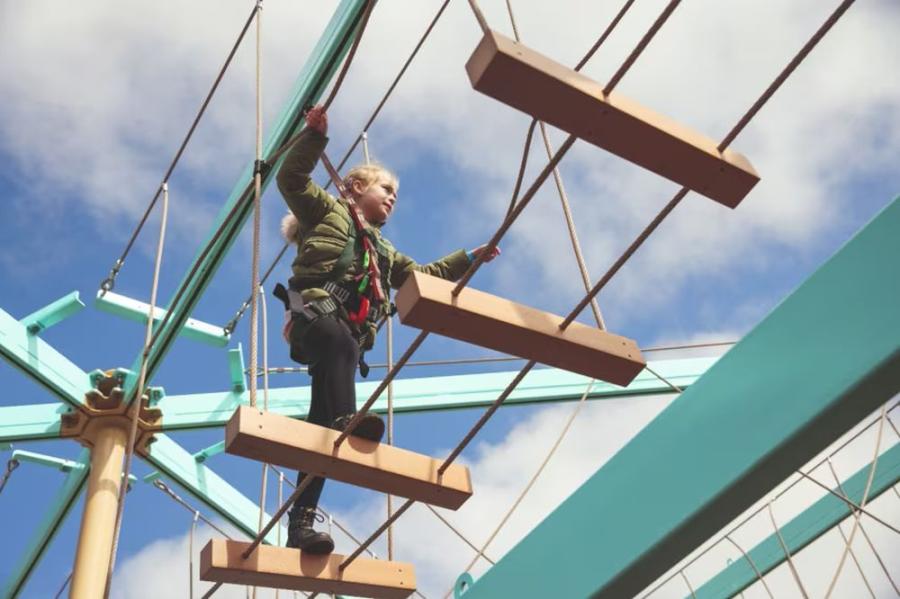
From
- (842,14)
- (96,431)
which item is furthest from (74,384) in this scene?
(842,14)

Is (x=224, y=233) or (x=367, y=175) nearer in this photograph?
(x=367, y=175)

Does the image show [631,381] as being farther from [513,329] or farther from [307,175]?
[307,175]

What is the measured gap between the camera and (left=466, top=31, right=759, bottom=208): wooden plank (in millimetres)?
1987

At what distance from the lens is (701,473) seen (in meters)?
2.26

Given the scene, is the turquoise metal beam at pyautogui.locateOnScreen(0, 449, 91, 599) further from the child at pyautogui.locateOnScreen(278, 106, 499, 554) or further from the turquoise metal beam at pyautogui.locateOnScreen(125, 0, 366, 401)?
the child at pyautogui.locateOnScreen(278, 106, 499, 554)

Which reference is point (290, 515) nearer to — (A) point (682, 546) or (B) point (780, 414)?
(A) point (682, 546)

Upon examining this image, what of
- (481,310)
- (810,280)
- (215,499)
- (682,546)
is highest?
(215,499)

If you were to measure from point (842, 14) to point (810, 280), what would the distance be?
49cm

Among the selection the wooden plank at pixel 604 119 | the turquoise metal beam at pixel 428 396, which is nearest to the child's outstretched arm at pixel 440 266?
the wooden plank at pixel 604 119

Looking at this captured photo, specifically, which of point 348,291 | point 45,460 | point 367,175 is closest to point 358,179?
point 367,175

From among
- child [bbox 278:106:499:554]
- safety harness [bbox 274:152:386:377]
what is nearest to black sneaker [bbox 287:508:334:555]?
child [bbox 278:106:499:554]

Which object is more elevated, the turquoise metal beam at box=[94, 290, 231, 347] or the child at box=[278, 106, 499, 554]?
the turquoise metal beam at box=[94, 290, 231, 347]

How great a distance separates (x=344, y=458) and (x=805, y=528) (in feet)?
9.11

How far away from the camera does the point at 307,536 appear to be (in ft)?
9.30
